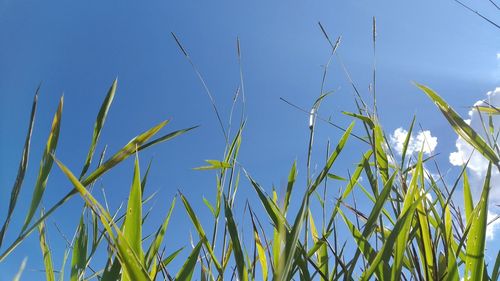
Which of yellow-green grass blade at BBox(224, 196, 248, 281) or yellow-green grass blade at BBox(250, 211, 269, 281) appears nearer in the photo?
yellow-green grass blade at BBox(224, 196, 248, 281)

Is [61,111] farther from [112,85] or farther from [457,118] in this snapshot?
[457,118]

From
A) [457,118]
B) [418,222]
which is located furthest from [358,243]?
[457,118]

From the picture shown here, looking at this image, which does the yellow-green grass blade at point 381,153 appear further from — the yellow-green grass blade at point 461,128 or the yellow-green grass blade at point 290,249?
the yellow-green grass blade at point 290,249

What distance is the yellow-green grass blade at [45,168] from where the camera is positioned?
0.49m

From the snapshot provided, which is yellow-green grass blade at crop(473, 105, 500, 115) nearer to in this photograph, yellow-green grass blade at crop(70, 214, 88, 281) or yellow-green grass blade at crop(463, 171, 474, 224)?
yellow-green grass blade at crop(463, 171, 474, 224)

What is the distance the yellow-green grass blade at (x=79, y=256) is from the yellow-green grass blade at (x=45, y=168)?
0.54 feet

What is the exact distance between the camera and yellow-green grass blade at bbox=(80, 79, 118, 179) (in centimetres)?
60

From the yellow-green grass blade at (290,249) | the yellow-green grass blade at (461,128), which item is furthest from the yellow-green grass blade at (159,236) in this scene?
the yellow-green grass blade at (461,128)

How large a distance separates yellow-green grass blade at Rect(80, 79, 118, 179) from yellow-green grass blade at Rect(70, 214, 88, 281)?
15 cm

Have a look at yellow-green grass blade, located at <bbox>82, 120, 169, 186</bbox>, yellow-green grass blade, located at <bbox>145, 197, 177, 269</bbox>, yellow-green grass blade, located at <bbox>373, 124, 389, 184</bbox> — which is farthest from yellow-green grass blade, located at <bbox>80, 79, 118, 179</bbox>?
yellow-green grass blade, located at <bbox>373, 124, 389, 184</bbox>

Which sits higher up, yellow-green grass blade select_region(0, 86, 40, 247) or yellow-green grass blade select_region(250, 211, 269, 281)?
yellow-green grass blade select_region(0, 86, 40, 247)

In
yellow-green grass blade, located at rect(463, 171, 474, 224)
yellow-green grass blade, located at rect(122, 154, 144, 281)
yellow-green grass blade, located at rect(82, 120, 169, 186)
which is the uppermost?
yellow-green grass blade, located at rect(82, 120, 169, 186)

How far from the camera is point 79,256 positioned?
0.69 m

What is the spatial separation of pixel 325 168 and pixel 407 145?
0.16m
